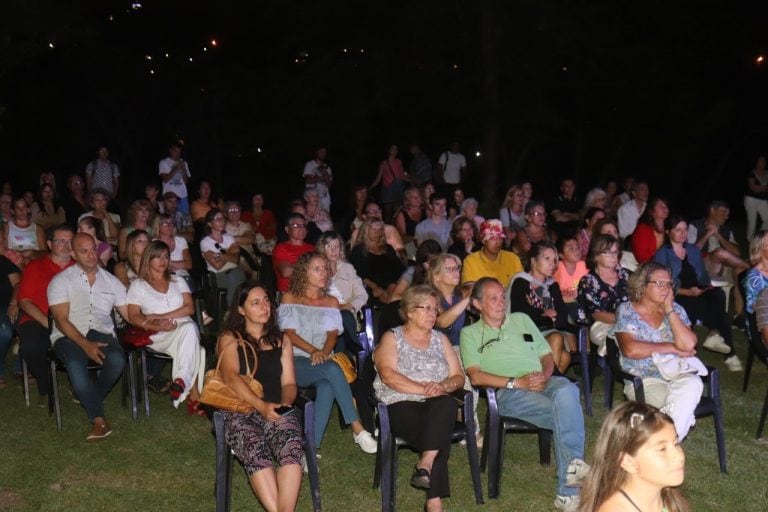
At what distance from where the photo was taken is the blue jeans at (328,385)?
539 cm

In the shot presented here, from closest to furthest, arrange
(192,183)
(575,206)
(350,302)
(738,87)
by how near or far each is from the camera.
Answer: (350,302)
(575,206)
(192,183)
(738,87)

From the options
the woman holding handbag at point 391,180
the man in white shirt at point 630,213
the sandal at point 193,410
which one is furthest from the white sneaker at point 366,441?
the woman holding handbag at point 391,180

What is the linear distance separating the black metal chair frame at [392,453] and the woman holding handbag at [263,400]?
0.42 metres

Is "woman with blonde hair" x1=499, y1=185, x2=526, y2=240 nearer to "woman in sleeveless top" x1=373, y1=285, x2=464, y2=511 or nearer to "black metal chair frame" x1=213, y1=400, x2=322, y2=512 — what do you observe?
A: "woman in sleeveless top" x1=373, y1=285, x2=464, y2=511

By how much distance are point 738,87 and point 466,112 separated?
22.4ft

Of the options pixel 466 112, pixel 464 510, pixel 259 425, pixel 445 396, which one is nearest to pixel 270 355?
pixel 259 425

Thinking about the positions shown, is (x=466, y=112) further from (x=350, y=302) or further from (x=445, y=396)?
(x=445, y=396)

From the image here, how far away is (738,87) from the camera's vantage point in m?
20.2

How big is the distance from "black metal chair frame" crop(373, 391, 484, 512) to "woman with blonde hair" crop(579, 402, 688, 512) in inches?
71.1

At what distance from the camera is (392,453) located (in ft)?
15.4

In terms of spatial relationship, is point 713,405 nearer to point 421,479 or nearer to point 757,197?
point 421,479

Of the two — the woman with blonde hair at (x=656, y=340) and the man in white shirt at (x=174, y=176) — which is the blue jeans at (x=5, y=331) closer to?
the woman with blonde hair at (x=656, y=340)

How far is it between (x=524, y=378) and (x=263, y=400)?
Answer: 1.42m

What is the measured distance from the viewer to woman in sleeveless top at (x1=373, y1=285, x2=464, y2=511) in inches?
181
